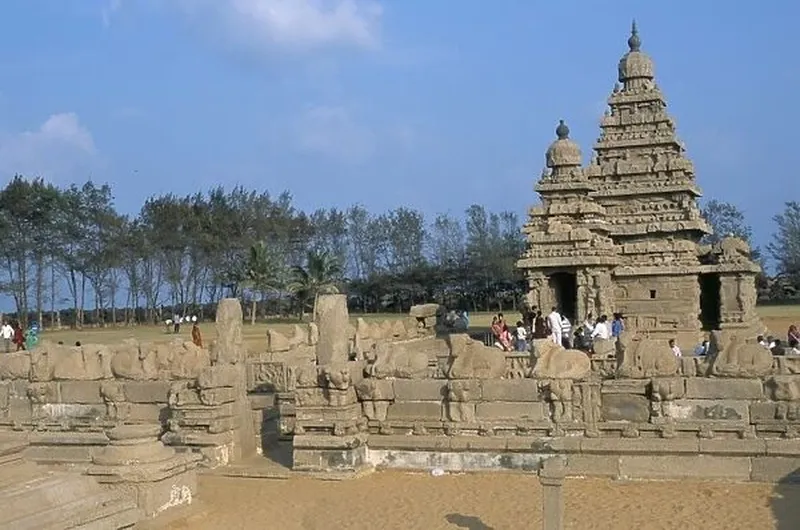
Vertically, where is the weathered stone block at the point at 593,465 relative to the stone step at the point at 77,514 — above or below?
below

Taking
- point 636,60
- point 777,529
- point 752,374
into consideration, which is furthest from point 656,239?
point 777,529

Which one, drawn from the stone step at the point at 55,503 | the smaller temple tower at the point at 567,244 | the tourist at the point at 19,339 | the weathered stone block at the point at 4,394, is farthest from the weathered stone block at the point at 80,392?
the smaller temple tower at the point at 567,244

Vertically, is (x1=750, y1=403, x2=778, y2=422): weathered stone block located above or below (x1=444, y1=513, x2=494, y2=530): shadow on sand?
above

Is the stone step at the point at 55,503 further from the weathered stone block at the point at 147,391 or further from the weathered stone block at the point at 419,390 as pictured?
the weathered stone block at the point at 147,391

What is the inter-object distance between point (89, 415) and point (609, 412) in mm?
8304

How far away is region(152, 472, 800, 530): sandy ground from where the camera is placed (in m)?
9.90

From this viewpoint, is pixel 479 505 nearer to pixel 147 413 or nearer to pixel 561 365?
pixel 561 365

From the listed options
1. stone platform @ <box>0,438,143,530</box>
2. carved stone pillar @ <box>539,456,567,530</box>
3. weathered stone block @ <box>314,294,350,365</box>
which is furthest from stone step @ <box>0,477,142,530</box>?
weathered stone block @ <box>314,294,350,365</box>

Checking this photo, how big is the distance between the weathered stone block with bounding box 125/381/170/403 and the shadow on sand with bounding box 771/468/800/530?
875 cm

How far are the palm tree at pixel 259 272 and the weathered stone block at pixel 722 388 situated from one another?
4901 cm

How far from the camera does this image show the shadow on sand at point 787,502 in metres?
9.41

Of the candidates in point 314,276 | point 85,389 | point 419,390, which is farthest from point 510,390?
point 314,276

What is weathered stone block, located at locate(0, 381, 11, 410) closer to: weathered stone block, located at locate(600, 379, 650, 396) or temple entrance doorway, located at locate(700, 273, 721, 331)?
weathered stone block, located at locate(600, 379, 650, 396)

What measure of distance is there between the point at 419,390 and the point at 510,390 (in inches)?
50.9
